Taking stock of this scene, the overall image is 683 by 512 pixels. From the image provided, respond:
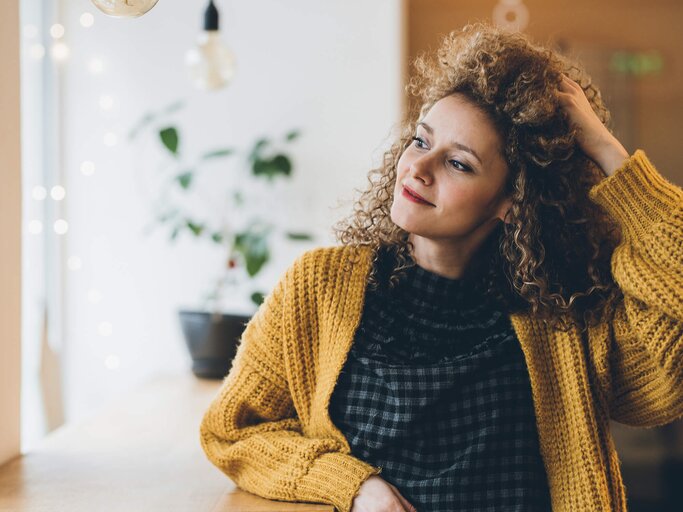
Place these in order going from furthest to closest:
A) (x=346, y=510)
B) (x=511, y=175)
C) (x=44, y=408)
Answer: (x=44, y=408), (x=511, y=175), (x=346, y=510)

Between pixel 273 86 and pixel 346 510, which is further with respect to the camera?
pixel 273 86

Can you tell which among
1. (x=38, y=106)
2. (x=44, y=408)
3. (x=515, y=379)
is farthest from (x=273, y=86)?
(x=515, y=379)

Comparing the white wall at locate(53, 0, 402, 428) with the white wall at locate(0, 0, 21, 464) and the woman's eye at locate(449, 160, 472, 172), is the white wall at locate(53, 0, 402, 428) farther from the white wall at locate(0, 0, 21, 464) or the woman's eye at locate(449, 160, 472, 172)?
the woman's eye at locate(449, 160, 472, 172)

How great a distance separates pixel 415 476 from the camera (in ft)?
4.26

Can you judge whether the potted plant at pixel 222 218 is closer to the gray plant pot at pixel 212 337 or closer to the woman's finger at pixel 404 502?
the gray plant pot at pixel 212 337

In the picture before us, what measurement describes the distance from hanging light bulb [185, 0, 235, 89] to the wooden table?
37.1 inches

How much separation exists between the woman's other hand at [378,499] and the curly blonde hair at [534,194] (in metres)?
0.34

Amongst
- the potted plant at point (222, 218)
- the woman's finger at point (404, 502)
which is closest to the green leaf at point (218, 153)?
the potted plant at point (222, 218)

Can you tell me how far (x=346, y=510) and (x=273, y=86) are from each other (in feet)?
5.53

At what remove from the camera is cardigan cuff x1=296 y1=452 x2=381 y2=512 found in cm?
124

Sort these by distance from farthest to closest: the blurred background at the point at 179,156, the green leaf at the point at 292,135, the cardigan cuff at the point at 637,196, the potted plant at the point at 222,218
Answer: the blurred background at the point at 179,156
the green leaf at the point at 292,135
the potted plant at the point at 222,218
the cardigan cuff at the point at 637,196

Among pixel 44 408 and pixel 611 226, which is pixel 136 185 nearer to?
pixel 44 408

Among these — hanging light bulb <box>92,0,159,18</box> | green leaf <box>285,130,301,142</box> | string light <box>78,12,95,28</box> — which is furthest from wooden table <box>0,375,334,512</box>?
string light <box>78,12,95,28</box>

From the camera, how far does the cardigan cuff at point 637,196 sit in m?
1.27
